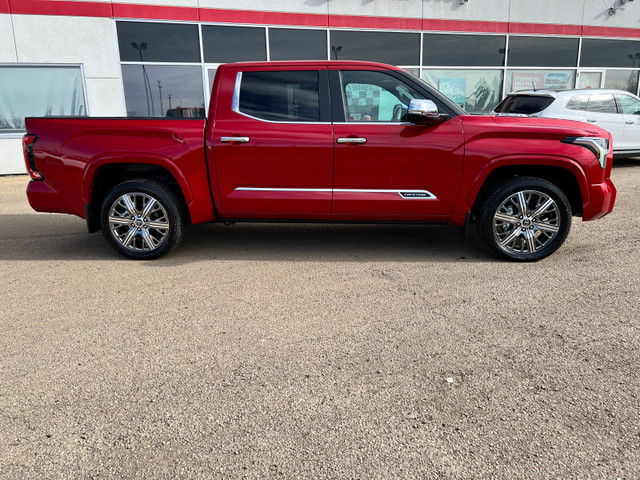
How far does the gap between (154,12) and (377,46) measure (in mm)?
5649

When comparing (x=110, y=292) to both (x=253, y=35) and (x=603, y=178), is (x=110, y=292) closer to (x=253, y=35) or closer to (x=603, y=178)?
(x=603, y=178)

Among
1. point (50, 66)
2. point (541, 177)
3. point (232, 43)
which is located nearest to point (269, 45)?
point (232, 43)

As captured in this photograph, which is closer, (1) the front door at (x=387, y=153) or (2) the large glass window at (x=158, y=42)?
(1) the front door at (x=387, y=153)

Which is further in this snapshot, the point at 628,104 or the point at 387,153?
the point at 628,104

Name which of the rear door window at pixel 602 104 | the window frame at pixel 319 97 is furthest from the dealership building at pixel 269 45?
the window frame at pixel 319 97

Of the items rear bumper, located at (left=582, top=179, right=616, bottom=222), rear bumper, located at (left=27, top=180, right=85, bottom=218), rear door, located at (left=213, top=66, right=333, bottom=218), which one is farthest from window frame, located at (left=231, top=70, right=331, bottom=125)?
rear bumper, located at (left=582, top=179, right=616, bottom=222)

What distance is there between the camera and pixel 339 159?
5.02 meters

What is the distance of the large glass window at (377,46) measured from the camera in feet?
44.5

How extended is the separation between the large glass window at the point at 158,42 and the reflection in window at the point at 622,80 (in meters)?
12.4

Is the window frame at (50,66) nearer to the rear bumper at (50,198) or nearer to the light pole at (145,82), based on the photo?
the light pole at (145,82)

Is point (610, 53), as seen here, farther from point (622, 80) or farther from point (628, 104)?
point (628, 104)

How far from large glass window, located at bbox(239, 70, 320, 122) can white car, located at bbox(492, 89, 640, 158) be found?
618cm

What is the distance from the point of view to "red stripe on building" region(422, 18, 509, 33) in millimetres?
14016

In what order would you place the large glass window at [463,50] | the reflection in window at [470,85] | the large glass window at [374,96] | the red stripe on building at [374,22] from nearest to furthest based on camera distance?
the large glass window at [374,96], the red stripe on building at [374,22], the large glass window at [463,50], the reflection in window at [470,85]
